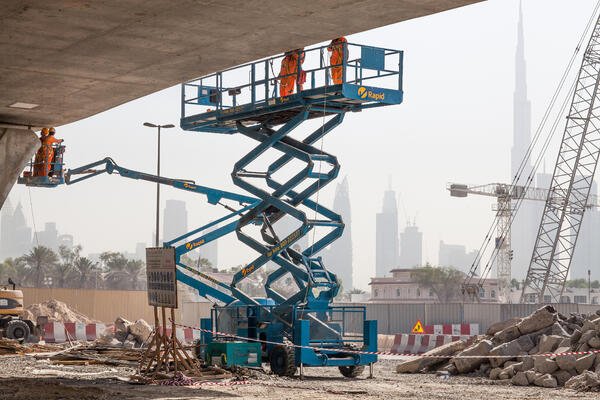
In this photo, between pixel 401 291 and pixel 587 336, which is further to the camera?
pixel 401 291

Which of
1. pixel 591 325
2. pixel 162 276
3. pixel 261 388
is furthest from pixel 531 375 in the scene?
pixel 162 276

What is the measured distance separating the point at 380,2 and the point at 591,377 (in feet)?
35.5

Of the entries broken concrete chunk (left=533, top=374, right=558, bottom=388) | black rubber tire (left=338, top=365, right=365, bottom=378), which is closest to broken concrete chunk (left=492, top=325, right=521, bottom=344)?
broken concrete chunk (left=533, top=374, right=558, bottom=388)

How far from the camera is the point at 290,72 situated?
24.8 metres

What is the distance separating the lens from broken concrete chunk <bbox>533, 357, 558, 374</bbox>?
75.8ft

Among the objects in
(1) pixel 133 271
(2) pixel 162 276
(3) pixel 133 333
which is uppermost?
(1) pixel 133 271

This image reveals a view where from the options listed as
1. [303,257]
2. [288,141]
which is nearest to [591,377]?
[303,257]

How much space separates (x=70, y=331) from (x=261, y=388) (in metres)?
24.0

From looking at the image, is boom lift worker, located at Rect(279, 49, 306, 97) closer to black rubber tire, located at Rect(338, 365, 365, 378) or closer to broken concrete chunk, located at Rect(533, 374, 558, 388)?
black rubber tire, located at Rect(338, 365, 365, 378)

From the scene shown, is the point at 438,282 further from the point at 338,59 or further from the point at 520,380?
the point at 338,59

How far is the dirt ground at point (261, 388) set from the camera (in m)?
18.4

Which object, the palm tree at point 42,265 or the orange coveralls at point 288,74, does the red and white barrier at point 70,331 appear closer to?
the orange coveralls at point 288,74

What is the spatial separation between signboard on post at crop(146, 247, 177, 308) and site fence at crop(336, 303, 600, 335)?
27.8 meters

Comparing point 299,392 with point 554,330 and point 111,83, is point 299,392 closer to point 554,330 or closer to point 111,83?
point 111,83
